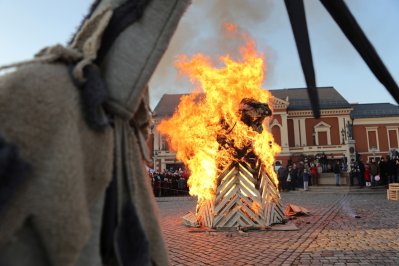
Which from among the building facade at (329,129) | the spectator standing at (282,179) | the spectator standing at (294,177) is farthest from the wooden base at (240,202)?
the building facade at (329,129)

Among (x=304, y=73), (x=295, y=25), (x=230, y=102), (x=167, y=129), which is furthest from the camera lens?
(x=167, y=129)

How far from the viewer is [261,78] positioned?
Result: 10406 millimetres

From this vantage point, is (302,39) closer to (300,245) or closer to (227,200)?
(300,245)

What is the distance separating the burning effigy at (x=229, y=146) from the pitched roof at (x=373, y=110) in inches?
2172

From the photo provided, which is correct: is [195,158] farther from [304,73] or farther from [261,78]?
[304,73]

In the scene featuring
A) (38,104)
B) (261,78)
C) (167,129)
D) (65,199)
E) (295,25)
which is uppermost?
(261,78)

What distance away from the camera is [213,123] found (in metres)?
9.45

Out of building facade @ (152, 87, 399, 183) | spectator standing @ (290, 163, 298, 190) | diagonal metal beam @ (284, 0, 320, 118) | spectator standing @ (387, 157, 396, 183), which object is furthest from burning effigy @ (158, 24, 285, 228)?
building facade @ (152, 87, 399, 183)

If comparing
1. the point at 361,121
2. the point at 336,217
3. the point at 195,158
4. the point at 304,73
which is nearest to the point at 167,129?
the point at 195,158

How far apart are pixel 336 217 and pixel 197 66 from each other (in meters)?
5.55

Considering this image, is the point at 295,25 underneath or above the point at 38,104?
above

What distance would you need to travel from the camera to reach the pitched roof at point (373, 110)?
59.6 m

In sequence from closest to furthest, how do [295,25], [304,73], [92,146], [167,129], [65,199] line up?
[65,199]
[92,146]
[295,25]
[304,73]
[167,129]

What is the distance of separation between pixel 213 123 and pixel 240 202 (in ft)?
6.72
